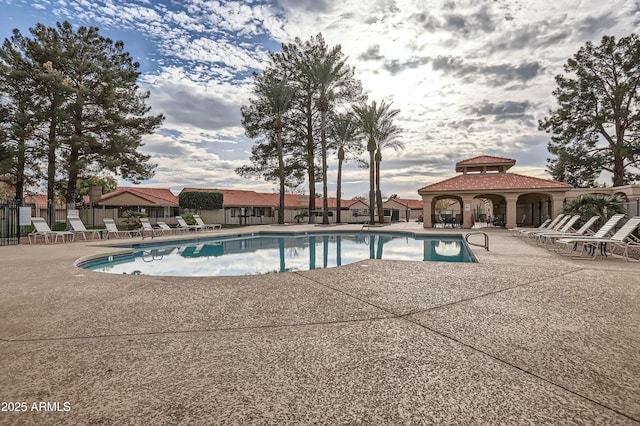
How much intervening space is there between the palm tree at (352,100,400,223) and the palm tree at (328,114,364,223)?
1155 mm

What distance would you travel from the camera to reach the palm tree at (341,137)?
31656mm

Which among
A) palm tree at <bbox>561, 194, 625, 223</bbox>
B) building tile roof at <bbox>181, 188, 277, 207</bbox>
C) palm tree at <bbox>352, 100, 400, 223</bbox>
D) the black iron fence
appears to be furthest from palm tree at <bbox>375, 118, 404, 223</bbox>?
the black iron fence

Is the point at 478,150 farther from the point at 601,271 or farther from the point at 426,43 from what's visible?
the point at 601,271

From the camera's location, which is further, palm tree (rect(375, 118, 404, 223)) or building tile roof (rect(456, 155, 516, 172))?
palm tree (rect(375, 118, 404, 223))

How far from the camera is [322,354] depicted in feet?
9.12

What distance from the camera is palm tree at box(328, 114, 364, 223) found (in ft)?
104

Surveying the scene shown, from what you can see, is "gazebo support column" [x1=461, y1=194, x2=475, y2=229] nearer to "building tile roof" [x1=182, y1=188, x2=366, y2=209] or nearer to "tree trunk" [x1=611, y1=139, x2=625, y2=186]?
"tree trunk" [x1=611, y1=139, x2=625, y2=186]

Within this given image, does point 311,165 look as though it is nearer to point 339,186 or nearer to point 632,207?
point 339,186

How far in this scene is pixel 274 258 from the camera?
12375 mm

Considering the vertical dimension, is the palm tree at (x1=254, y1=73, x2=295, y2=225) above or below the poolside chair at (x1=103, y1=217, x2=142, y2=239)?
above

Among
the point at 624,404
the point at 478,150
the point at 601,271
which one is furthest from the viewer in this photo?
the point at 478,150

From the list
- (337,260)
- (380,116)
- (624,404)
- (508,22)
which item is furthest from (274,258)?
(380,116)

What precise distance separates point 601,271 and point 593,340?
477 cm

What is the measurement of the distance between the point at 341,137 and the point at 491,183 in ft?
49.2
